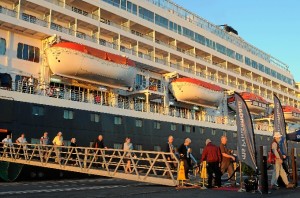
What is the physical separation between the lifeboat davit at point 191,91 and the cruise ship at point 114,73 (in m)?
0.08

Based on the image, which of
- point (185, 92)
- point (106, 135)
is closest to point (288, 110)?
point (185, 92)

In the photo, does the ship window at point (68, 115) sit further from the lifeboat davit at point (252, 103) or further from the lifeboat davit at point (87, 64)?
the lifeboat davit at point (252, 103)

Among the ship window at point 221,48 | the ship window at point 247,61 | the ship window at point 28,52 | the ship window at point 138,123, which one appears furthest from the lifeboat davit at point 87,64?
the ship window at point 247,61

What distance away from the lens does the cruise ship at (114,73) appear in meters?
18.7

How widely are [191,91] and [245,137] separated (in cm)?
1764

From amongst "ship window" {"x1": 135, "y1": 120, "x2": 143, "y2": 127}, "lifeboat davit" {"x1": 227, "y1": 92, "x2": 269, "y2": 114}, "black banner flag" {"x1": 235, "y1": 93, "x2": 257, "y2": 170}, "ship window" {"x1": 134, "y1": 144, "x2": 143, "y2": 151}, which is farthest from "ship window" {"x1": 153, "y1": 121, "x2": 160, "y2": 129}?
"black banner flag" {"x1": 235, "y1": 93, "x2": 257, "y2": 170}

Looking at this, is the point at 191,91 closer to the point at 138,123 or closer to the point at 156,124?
the point at 156,124

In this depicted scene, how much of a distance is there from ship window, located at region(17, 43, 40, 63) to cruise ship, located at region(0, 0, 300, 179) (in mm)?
59

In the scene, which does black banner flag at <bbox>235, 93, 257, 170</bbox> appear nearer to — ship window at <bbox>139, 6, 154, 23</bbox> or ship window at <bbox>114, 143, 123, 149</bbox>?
ship window at <bbox>114, 143, 123, 149</bbox>

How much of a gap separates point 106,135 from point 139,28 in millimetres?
10556

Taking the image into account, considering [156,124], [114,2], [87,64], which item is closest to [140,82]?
[156,124]

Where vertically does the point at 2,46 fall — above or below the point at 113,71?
above

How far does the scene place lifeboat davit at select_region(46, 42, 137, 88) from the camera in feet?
63.5

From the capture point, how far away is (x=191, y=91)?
2786cm
